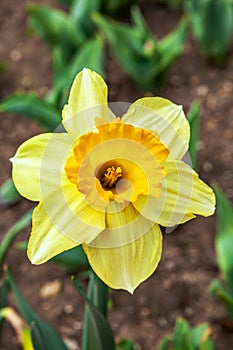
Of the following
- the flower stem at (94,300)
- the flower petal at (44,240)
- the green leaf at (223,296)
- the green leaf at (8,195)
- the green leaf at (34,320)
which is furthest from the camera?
the green leaf at (8,195)

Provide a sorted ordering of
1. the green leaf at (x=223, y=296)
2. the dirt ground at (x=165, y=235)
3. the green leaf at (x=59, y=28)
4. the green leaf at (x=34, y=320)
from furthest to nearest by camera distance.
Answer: the green leaf at (x=59, y=28) < the dirt ground at (x=165, y=235) < the green leaf at (x=223, y=296) < the green leaf at (x=34, y=320)

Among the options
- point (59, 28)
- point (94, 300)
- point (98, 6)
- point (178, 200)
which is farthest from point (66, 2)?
point (178, 200)

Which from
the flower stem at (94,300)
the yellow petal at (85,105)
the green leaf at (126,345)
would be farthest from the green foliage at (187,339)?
the yellow petal at (85,105)

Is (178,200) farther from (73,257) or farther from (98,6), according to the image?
(98,6)

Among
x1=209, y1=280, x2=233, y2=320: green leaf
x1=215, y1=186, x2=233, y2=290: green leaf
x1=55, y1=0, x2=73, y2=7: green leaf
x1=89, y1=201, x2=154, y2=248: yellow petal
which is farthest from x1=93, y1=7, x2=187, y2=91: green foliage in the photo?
x1=89, y1=201, x2=154, y2=248: yellow petal

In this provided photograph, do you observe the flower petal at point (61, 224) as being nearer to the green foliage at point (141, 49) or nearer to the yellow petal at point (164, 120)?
the yellow petal at point (164, 120)

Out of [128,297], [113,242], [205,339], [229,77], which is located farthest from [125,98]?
[113,242]

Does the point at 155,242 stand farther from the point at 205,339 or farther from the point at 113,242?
the point at 205,339

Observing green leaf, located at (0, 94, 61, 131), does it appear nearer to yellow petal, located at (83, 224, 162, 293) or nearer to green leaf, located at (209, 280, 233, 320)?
green leaf, located at (209, 280, 233, 320)
